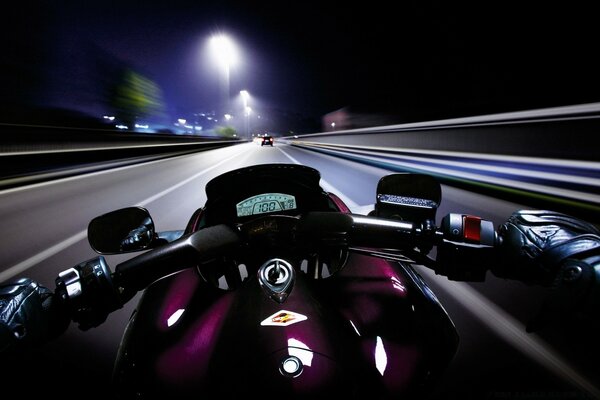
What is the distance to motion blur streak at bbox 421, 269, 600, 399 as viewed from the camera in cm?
192

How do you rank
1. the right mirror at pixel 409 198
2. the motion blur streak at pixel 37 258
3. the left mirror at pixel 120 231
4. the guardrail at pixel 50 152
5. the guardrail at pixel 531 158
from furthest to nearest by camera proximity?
the guardrail at pixel 50 152 < the guardrail at pixel 531 158 < the motion blur streak at pixel 37 258 < the right mirror at pixel 409 198 < the left mirror at pixel 120 231

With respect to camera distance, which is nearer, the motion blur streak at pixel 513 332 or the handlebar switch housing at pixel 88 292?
the handlebar switch housing at pixel 88 292

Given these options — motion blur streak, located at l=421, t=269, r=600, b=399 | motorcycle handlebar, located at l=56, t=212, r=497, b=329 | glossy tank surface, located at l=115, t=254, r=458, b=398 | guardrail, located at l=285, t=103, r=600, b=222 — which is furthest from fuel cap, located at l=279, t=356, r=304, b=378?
guardrail, located at l=285, t=103, r=600, b=222

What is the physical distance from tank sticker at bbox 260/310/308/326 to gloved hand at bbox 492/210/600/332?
66 centimetres

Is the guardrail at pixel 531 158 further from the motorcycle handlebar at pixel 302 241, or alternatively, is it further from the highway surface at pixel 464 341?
the motorcycle handlebar at pixel 302 241

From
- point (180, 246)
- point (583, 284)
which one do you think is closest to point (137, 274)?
point (180, 246)

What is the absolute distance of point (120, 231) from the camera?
1563 mm

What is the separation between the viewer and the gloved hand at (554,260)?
2.84 feet

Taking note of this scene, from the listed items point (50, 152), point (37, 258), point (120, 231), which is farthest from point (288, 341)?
point (50, 152)

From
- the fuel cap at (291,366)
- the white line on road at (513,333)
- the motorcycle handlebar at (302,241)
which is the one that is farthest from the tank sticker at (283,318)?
the white line on road at (513,333)

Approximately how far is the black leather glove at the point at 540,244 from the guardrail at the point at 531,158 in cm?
456

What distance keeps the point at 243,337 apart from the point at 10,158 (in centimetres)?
1224

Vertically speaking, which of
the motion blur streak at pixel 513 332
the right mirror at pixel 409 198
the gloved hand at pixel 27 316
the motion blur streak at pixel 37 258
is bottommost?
the motion blur streak at pixel 37 258

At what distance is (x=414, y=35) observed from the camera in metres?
20.3
